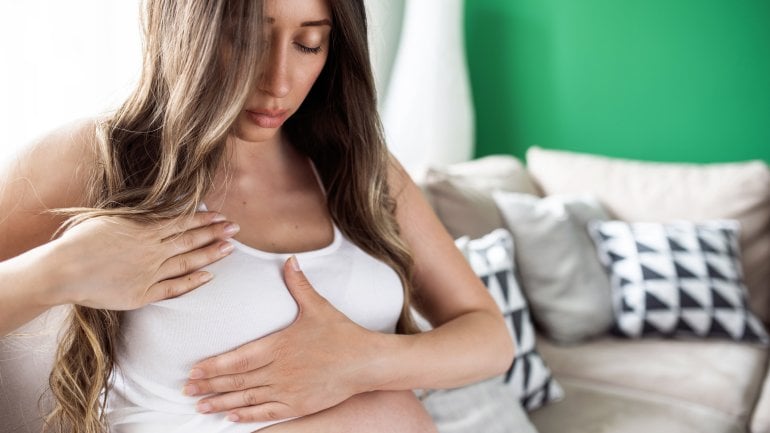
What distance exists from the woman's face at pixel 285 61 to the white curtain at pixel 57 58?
52 cm

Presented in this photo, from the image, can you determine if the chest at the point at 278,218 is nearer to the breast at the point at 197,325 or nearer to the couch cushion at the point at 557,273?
the breast at the point at 197,325

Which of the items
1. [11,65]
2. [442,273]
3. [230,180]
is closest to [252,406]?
[230,180]

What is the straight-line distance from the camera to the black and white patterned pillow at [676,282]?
7.71ft

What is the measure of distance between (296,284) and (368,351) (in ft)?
0.47

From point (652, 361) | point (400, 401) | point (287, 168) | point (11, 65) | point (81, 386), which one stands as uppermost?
point (11, 65)

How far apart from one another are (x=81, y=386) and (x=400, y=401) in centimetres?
46

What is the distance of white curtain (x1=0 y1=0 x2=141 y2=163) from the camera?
160cm

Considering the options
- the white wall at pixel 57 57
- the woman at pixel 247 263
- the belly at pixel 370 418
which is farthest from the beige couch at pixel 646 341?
the white wall at pixel 57 57

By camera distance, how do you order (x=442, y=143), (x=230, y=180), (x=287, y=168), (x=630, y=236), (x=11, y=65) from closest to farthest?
(x=230, y=180) → (x=287, y=168) → (x=11, y=65) → (x=630, y=236) → (x=442, y=143)

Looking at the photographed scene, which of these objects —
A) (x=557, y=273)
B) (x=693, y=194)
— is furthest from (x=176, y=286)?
(x=693, y=194)

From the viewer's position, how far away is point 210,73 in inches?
40.7

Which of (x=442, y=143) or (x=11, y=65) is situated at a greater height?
(x=11, y=65)

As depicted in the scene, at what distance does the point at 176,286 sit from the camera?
3.34 feet

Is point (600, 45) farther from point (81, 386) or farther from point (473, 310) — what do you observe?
point (81, 386)
